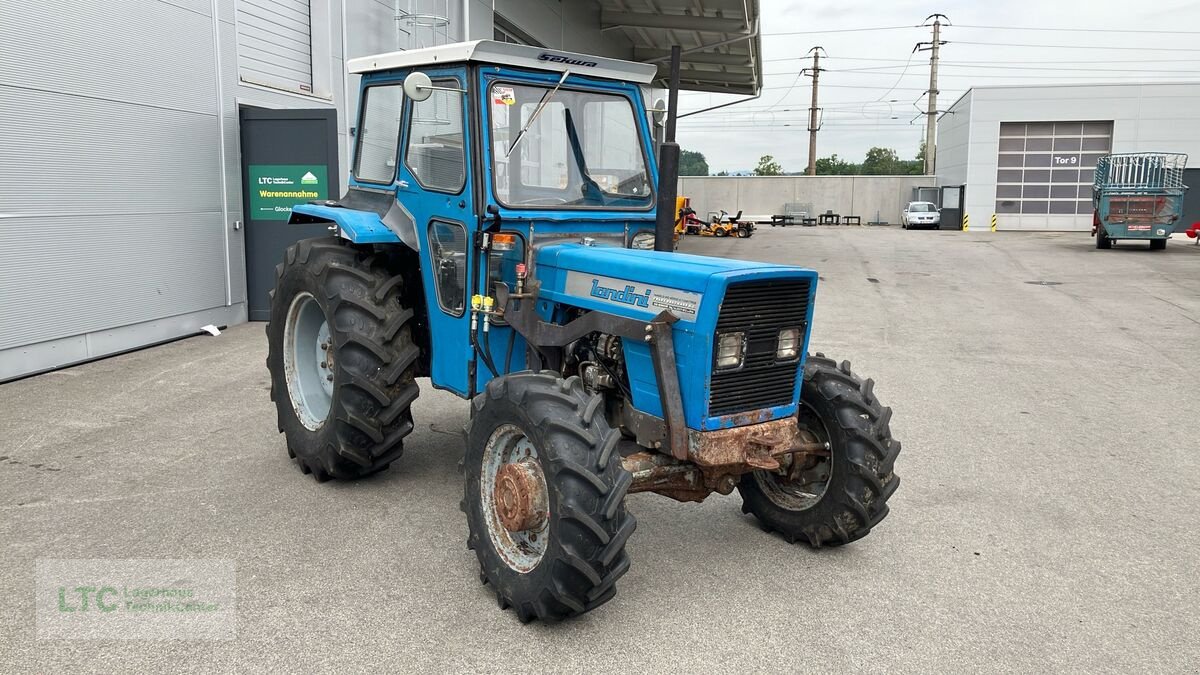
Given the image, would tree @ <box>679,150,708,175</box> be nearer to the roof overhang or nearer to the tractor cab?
the roof overhang

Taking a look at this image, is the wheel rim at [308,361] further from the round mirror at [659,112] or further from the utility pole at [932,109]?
the utility pole at [932,109]

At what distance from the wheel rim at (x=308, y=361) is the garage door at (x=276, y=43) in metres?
5.98

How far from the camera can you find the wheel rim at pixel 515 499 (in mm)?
3629

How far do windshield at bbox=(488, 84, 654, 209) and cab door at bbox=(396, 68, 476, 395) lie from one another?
0.20m

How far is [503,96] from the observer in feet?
14.7

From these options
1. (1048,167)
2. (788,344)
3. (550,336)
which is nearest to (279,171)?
(550,336)

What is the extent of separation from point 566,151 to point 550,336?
104 centimetres

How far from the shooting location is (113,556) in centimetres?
415

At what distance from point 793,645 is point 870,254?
21.1 meters

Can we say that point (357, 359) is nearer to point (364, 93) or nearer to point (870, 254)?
point (364, 93)

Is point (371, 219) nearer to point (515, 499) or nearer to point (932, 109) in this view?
point (515, 499)

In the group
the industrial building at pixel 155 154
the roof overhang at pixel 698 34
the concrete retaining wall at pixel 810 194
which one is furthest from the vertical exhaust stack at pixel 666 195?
the concrete retaining wall at pixel 810 194

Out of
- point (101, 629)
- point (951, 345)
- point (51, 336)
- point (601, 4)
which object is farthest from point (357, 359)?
point (601, 4)

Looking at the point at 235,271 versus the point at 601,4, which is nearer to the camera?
the point at 235,271
